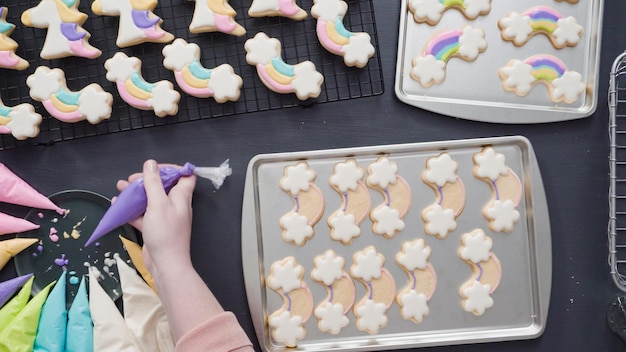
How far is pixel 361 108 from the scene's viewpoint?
4.01ft

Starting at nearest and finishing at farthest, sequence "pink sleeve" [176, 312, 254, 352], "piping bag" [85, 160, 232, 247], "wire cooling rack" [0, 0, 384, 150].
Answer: "pink sleeve" [176, 312, 254, 352], "piping bag" [85, 160, 232, 247], "wire cooling rack" [0, 0, 384, 150]

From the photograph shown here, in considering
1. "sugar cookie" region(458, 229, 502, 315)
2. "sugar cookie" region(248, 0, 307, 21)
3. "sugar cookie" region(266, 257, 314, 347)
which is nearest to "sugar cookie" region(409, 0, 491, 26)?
"sugar cookie" region(248, 0, 307, 21)

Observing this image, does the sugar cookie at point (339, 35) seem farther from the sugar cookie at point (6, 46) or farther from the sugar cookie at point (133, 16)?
the sugar cookie at point (6, 46)

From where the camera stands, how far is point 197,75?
1.17 meters

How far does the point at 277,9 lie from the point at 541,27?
574mm

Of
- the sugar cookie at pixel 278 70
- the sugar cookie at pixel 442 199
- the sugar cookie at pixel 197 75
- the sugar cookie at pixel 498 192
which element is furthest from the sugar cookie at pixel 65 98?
the sugar cookie at pixel 498 192

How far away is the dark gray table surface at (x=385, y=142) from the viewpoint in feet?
4.00

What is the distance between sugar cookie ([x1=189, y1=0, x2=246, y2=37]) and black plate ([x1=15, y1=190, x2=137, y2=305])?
17.5 inches

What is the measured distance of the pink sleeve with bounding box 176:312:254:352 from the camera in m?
0.92

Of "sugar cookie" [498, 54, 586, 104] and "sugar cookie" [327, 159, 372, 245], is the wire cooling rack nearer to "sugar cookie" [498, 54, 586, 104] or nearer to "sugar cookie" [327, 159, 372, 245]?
"sugar cookie" [327, 159, 372, 245]

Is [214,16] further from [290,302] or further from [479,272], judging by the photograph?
[479,272]

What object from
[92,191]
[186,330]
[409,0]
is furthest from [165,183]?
[409,0]

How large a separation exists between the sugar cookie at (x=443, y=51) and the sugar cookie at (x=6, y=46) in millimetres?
855

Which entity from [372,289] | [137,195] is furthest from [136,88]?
[372,289]
